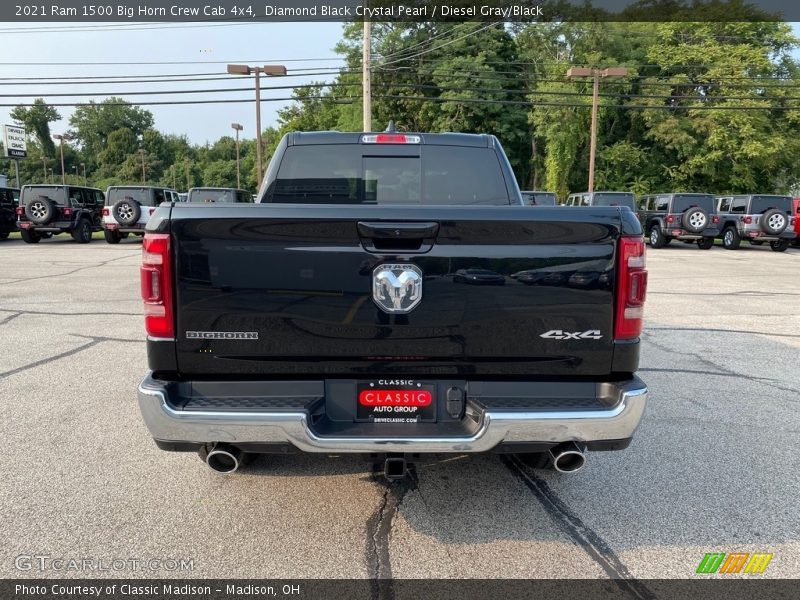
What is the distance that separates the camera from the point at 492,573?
263 cm

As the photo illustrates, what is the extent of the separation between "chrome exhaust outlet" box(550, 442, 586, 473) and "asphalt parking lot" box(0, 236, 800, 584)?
0.41 m

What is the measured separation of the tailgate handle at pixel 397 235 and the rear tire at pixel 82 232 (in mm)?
22410

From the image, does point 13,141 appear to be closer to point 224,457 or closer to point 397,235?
point 224,457

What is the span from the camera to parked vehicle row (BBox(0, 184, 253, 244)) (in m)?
20.2

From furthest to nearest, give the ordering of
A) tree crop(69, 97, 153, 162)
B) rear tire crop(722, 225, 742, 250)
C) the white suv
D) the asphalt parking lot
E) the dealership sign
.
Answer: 1. tree crop(69, 97, 153, 162)
2. the dealership sign
3. rear tire crop(722, 225, 742, 250)
4. the white suv
5. the asphalt parking lot

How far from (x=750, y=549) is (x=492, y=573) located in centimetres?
133

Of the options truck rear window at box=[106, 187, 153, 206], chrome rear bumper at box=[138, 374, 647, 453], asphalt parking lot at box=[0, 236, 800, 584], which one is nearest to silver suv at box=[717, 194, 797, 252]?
asphalt parking lot at box=[0, 236, 800, 584]

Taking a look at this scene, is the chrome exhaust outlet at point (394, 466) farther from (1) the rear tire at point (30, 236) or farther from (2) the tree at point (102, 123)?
(2) the tree at point (102, 123)

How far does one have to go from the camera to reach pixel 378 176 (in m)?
4.21

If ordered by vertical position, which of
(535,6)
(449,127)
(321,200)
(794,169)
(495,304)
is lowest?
(495,304)

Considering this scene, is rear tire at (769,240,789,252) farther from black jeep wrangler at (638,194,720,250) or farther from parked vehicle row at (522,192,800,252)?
black jeep wrangler at (638,194,720,250)

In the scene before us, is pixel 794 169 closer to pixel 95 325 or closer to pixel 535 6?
pixel 535 6

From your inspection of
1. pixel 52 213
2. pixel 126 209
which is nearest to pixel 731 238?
pixel 126 209

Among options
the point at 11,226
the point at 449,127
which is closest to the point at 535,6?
the point at 449,127
